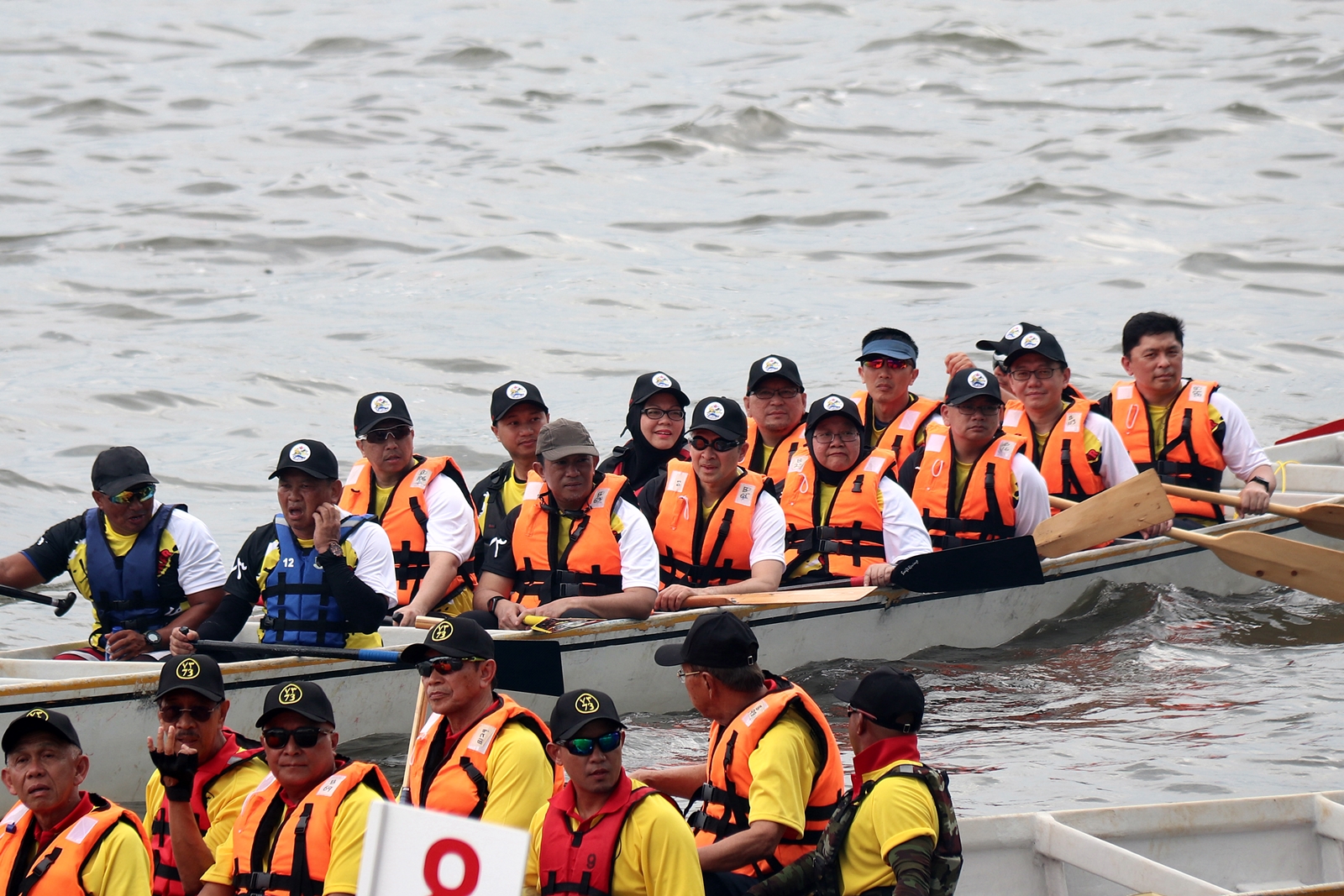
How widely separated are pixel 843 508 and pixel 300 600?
119 inches

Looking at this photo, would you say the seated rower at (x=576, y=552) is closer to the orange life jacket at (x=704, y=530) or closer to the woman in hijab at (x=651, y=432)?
the woman in hijab at (x=651, y=432)

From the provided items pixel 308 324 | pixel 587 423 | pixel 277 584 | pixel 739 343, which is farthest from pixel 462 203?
pixel 277 584

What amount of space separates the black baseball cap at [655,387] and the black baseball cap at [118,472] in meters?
2.68

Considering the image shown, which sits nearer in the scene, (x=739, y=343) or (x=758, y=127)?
(x=739, y=343)

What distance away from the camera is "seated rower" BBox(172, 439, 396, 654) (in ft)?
23.0

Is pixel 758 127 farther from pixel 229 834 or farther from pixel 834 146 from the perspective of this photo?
pixel 229 834

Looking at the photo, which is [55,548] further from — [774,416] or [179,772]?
[774,416]

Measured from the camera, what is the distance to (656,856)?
4531 mm

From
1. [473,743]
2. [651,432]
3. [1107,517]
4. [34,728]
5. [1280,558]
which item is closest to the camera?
[34,728]

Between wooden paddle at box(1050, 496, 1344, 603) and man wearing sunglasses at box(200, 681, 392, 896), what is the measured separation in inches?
237

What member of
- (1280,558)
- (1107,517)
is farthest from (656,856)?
(1280,558)

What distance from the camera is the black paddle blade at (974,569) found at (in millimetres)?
8789

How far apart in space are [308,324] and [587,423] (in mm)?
4903

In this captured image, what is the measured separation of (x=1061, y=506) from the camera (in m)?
9.94
